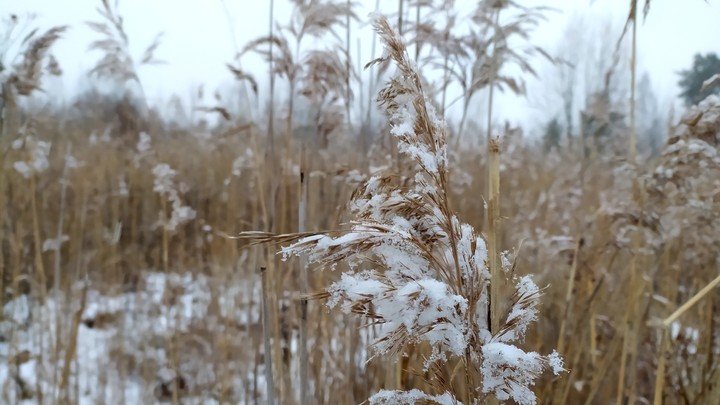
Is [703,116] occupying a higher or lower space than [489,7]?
lower

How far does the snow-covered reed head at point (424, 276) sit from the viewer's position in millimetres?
477

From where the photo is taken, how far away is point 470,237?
523 mm

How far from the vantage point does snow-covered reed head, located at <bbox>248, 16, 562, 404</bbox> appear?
0.48m

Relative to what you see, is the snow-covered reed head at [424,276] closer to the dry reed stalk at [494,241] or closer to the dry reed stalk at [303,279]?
the dry reed stalk at [494,241]

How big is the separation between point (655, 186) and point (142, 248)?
144 inches

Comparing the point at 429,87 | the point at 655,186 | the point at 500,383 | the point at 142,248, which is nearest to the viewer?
the point at 500,383

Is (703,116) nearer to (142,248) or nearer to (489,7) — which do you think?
(489,7)

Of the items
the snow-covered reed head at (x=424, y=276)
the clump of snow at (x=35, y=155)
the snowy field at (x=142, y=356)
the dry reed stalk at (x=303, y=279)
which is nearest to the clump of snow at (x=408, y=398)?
the snow-covered reed head at (x=424, y=276)

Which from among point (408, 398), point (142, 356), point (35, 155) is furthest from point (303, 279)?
point (35, 155)

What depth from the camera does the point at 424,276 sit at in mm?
504

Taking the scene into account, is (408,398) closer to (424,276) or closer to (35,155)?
(424,276)

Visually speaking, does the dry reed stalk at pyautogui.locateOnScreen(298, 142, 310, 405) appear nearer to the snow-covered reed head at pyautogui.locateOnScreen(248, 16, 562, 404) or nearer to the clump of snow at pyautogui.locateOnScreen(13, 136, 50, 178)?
the snow-covered reed head at pyautogui.locateOnScreen(248, 16, 562, 404)

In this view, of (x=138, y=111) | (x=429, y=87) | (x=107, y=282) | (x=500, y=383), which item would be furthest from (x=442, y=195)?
(x=138, y=111)

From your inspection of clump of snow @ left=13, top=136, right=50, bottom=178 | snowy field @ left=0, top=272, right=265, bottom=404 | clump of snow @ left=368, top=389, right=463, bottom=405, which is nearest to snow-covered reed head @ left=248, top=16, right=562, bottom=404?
clump of snow @ left=368, top=389, right=463, bottom=405
